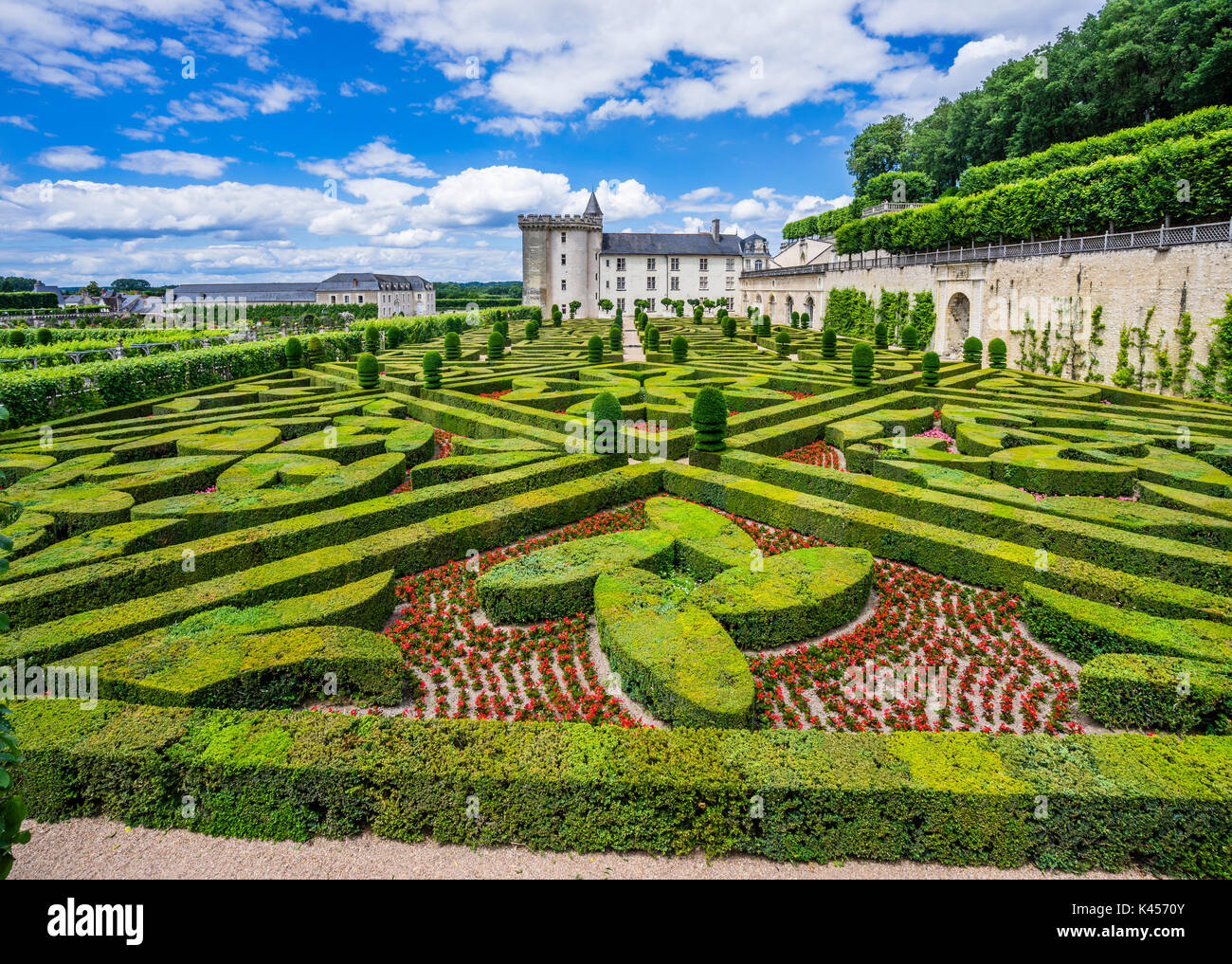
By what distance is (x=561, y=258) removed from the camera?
76.8 meters

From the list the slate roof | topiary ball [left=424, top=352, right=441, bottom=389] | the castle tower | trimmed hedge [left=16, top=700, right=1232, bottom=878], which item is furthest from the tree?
trimmed hedge [left=16, top=700, right=1232, bottom=878]

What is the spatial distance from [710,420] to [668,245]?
7224 cm

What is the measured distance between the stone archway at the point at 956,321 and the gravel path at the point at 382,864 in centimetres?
4014

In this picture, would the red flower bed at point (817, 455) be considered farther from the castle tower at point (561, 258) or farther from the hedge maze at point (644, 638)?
the castle tower at point (561, 258)

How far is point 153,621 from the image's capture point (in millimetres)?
8125

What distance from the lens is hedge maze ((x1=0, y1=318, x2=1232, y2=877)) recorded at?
5.72m

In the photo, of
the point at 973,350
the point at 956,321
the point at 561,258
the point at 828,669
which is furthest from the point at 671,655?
the point at 561,258

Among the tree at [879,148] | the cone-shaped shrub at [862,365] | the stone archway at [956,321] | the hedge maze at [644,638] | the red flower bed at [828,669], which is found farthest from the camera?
the tree at [879,148]

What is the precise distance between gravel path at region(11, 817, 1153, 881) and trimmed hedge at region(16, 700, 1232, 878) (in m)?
0.11

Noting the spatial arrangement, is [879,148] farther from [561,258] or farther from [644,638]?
[644,638]

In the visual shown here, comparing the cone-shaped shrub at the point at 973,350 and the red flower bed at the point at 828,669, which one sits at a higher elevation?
the cone-shaped shrub at the point at 973,350

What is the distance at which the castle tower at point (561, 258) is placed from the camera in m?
75.6

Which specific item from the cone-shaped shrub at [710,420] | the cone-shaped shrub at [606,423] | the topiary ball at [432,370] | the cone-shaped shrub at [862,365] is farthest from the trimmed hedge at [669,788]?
the cone-shaped shrub at [862,365]
